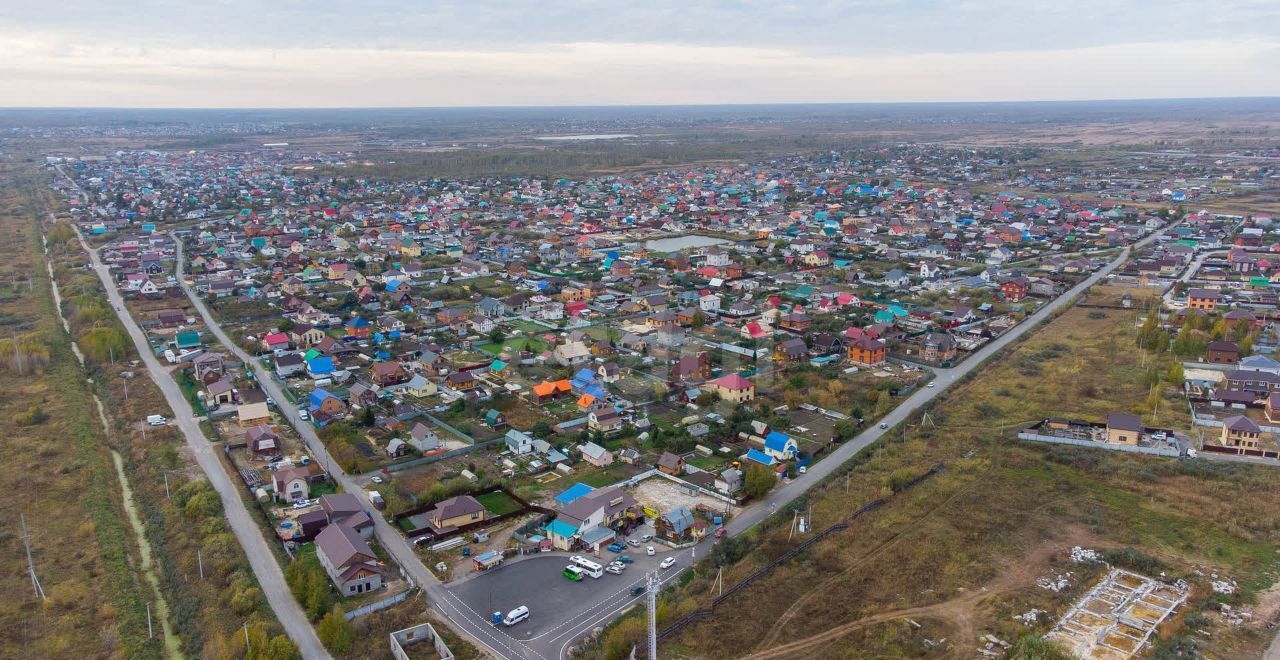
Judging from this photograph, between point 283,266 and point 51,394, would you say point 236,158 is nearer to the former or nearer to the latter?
point 283,266

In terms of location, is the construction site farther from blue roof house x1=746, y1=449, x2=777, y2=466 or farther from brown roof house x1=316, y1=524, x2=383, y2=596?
brown roof house x1=316, y1=524, x2=383, y2=596

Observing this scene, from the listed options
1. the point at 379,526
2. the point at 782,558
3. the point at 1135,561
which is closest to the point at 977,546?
the point at 1135,561

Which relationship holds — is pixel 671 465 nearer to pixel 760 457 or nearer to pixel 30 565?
pixel 760 457

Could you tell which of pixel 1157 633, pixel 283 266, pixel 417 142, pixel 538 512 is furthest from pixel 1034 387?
pixel 417 142

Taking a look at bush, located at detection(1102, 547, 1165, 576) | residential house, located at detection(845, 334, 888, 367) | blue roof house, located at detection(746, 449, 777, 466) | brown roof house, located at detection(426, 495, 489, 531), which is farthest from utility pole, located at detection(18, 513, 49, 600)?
residential house, located at detection(845, 334, 888, 367)

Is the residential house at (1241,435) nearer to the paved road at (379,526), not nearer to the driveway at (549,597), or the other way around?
the driveway at (549,597)

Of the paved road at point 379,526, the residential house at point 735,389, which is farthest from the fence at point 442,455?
the residential house at point 735,389
